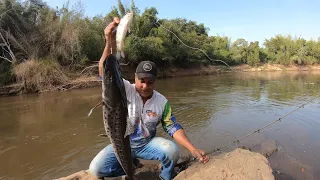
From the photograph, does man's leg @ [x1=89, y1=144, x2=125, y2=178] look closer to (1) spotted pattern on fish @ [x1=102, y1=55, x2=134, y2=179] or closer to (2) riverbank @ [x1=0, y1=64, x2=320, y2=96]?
(1) spotted pattern on fish @ [x1=102, y1=55, x2=134, y2=179]

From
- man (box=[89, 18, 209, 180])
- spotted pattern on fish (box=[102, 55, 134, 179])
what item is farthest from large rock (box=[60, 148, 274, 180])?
spotted pattern on fish (box=[102, 55, 134, 179])

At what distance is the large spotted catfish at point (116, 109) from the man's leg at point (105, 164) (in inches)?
15.1

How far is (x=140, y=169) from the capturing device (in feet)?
13.5

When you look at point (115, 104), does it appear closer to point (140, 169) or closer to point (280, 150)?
point (140, 169)

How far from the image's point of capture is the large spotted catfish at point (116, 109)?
2355 millimetres

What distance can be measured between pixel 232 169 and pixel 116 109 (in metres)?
1.71

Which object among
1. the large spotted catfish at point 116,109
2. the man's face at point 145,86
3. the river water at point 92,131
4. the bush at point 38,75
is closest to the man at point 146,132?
the man's face at point 145,86

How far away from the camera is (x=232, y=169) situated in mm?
3180

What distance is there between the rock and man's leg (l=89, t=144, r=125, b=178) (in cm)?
89

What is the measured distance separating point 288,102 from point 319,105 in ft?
4.38

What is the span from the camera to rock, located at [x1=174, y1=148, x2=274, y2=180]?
306cm

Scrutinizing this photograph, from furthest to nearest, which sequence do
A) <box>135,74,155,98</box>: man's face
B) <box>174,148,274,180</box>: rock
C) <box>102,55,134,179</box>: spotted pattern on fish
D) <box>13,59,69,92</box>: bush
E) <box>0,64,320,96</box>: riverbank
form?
<box>13,59,69,92</box>: bush, <box>0,64,320,96</box>: riverbank, <box>135,74,155,98</box>: man's face, <box>174,148,274,180</box>: rock, <box>102,55,134,179</box>: spotted pattern on fish

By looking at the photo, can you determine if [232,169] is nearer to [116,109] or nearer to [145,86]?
[145,86]

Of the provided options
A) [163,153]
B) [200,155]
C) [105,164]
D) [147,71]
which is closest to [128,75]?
[105,164]
